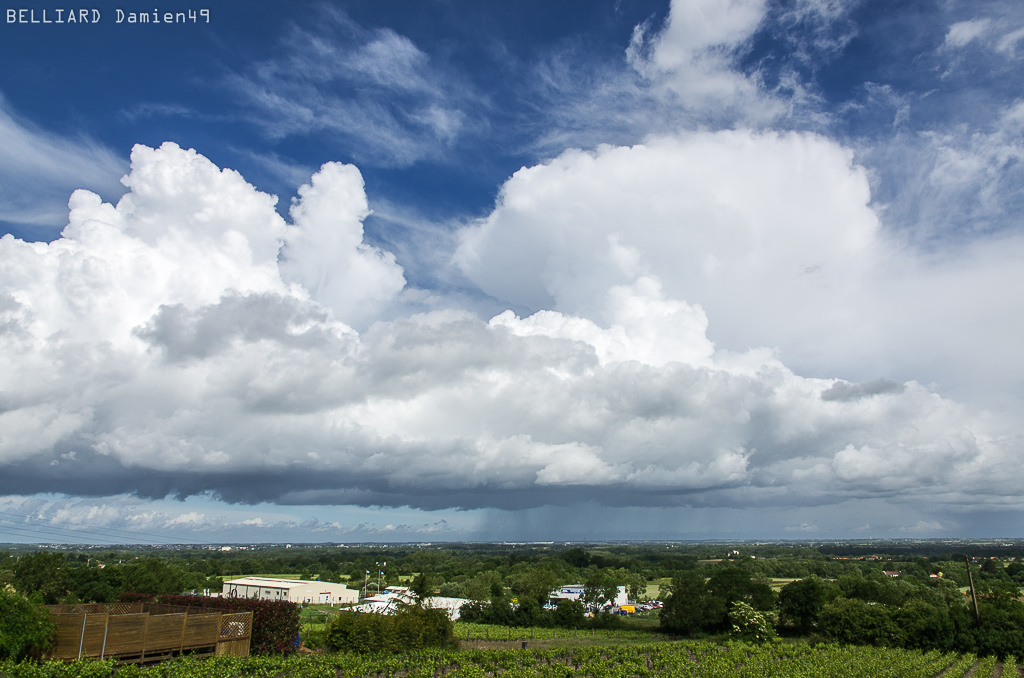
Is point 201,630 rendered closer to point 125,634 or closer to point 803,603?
point 125,634

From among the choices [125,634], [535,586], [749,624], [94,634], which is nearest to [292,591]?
[535,586]

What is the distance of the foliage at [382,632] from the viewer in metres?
32.0

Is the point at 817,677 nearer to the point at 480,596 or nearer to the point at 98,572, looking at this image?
the point at 480,596

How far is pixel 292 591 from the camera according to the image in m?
73.6

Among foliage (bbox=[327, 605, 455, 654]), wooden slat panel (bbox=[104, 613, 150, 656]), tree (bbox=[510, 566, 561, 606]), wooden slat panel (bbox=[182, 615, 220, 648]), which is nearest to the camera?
wooden slat panel (bbox=[104, 613, 150, 656])

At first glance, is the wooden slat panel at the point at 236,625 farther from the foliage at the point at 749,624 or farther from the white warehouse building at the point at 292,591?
the foliage at the point at 749,624

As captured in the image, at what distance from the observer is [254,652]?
93.1 feet

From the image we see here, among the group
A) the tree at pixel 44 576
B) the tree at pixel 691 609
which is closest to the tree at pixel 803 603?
the tree at pixel 691 609

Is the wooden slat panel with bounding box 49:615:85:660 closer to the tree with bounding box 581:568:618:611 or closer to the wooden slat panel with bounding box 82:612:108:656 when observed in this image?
the wooden slat panel with bounding box 82:612:108:656

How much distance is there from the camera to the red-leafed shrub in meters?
28.4

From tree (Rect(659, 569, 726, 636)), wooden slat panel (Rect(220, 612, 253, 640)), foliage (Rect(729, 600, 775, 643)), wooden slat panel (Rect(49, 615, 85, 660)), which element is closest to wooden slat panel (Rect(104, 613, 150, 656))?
wooden slat panel (Rect(49, 615, 85, 660))

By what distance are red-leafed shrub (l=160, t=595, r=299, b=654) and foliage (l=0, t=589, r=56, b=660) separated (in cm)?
714

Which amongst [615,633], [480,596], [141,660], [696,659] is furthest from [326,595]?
[141,660]

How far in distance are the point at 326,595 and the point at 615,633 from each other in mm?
41042
